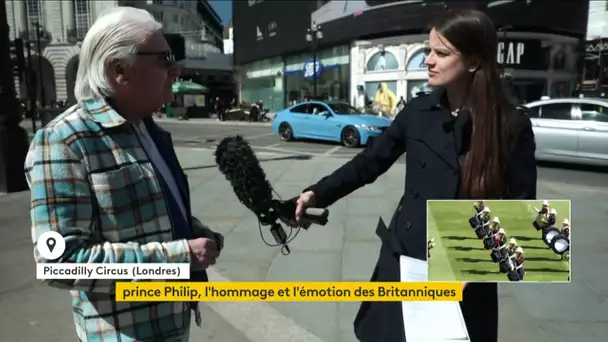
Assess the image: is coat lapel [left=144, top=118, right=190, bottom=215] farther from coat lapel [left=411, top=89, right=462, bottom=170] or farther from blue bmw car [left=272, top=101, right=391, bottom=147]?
blue bmw car [left=272, top=101, right=391, bottom=147]

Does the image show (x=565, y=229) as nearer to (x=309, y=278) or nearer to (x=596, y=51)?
(x=309, y=278)

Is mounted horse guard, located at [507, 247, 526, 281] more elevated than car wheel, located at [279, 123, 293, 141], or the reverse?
mounted horse guard, located at [507, 247, 526, 281]

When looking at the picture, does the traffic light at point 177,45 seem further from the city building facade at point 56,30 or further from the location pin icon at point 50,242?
the city building facade at point 56,30

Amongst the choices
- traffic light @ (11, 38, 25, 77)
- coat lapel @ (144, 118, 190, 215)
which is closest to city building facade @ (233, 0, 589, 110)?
traffic light @ (11, 38, 25, 77)

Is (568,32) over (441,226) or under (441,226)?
over

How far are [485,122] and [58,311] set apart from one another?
3.42 meters

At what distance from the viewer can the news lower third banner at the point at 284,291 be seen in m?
1.52

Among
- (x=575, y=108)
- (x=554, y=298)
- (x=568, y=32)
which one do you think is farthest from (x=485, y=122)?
(x=568, y=32)

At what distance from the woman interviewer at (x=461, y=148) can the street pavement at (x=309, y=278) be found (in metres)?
0.32

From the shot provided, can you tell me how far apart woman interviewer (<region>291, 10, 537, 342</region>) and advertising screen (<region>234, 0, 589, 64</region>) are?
28099 mm

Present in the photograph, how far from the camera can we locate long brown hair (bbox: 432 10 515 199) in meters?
1.73

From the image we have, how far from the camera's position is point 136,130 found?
161 cm

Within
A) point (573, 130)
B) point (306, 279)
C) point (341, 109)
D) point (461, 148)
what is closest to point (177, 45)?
point (461, 148)

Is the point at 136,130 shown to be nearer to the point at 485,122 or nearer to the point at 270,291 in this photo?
the point at 270,291
